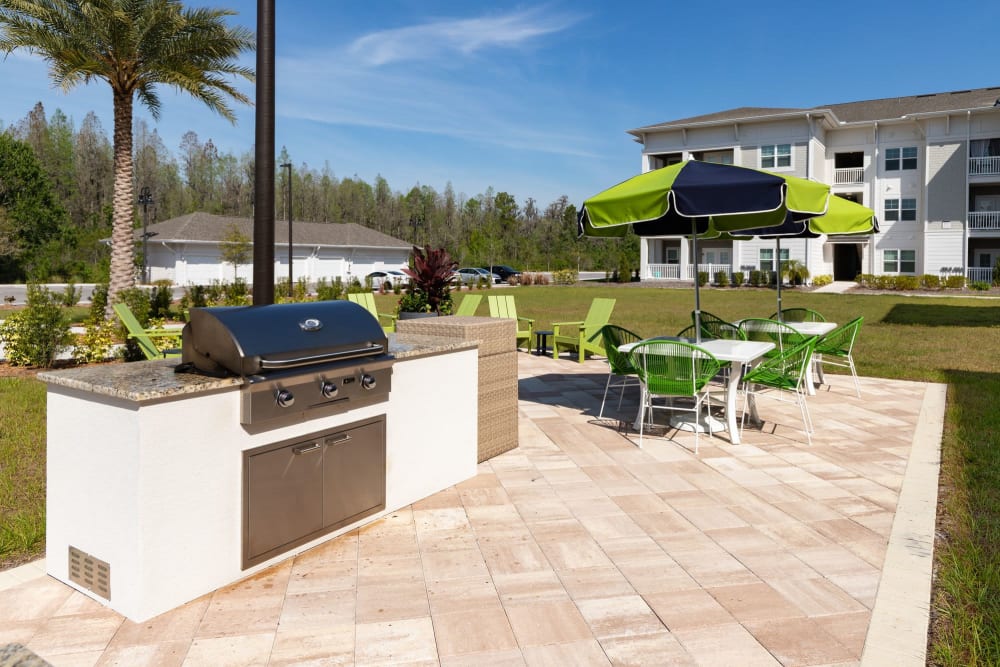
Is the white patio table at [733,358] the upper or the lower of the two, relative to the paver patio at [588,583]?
upper

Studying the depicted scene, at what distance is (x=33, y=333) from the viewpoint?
988 centimetres

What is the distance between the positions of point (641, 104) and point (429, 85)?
21.7m

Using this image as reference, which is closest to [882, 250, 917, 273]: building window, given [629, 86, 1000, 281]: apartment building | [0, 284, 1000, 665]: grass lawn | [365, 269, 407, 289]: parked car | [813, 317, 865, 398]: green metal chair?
[629, 86, 1000, 281]: apartment building

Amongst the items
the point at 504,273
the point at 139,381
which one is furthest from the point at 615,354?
the point at 504,273

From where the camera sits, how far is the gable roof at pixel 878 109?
37.4 m

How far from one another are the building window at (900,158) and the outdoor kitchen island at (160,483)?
42.5m

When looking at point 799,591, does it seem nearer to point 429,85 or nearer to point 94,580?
point 94,580

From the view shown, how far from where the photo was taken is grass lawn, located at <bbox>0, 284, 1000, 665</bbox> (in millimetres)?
2992

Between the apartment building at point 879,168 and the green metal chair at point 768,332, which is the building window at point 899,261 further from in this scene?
the green metal chair at point 768,332

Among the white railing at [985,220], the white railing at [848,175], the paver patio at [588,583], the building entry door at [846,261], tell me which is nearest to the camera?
the paver patio at [588,583]

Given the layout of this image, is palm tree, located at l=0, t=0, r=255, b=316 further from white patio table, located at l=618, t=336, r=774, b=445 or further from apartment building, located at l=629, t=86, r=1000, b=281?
apartment building, located at l=629, t=86, r=1000, b=281

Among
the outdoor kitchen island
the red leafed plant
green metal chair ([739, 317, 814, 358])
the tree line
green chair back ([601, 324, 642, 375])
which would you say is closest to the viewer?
the outdoor kitchen island

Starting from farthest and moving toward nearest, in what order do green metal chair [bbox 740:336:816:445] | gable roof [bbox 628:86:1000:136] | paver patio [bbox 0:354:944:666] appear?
gable roof [bbox 628:86:1000:136] → green metal chair [bbox 740:336:816:445] → paver patio [bbox 0:354:944:666]

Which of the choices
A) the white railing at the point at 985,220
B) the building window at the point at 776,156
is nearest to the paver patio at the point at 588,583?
the white railing at the point at 985,220
